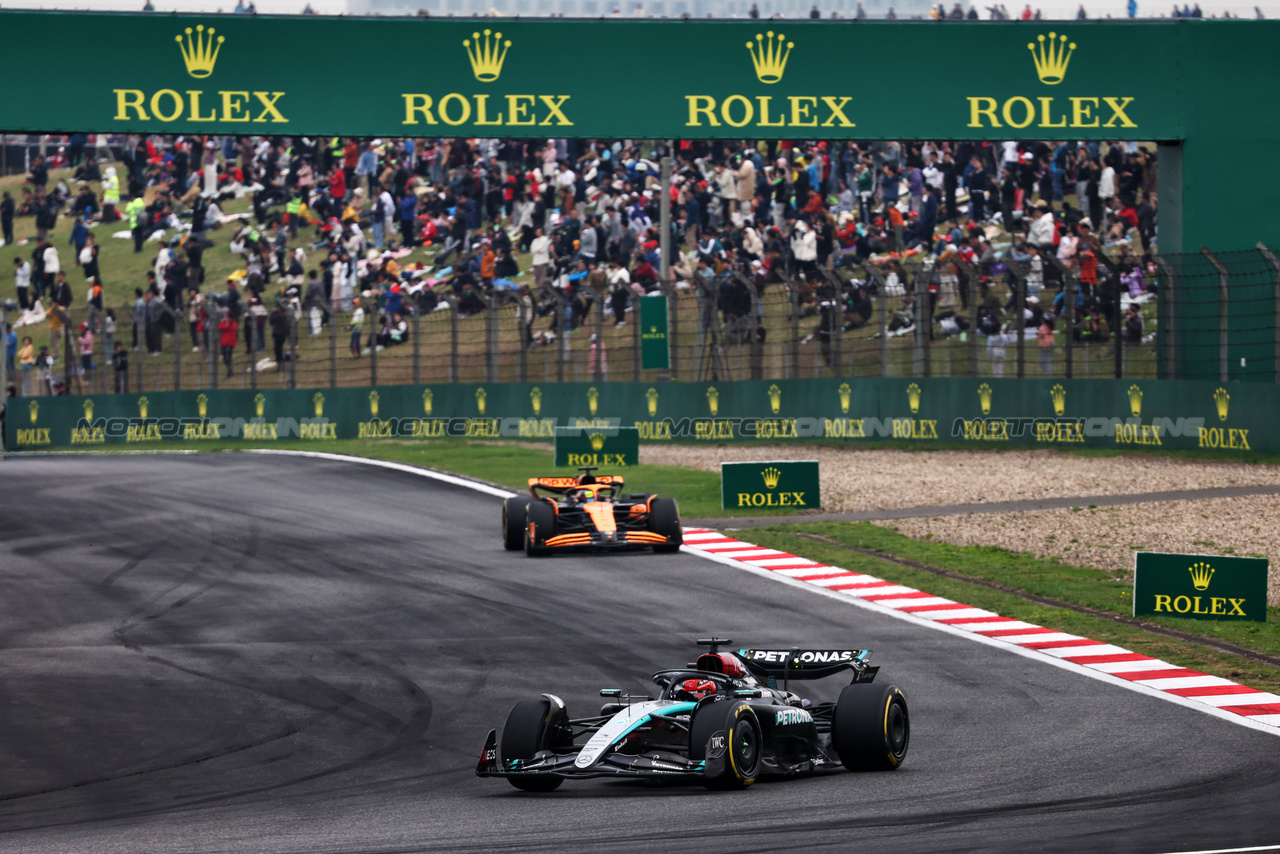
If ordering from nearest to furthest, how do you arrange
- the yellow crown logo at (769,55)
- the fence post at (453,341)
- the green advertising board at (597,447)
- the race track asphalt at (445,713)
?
the race track asphalt at (445,713), the green advertising board at (597,447), the yellow crown logo at (769,55), the fence post at (453,341)

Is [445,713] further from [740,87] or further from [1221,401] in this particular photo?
[1221,401]

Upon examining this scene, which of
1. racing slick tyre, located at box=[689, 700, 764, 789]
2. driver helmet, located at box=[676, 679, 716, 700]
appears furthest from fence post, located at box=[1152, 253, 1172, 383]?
racing slick tyre, located at box=[689, 700, 764, 789]

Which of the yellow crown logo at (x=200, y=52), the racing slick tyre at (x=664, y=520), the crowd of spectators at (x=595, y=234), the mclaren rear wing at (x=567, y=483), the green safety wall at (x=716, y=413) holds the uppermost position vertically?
the yellow crown logo at (x=200, y=52)

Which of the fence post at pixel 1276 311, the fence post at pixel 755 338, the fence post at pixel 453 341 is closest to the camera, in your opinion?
the fence post at pixel 1276 311

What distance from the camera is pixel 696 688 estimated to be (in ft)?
Answer: 28.3

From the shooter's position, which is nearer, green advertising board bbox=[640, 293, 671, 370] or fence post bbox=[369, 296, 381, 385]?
green advertising board bbox=[640, 293, 671, 370]

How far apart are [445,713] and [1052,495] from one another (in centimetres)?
1270

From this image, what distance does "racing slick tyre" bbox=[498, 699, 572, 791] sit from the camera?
27.2 feet

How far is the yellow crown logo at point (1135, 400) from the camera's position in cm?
2572

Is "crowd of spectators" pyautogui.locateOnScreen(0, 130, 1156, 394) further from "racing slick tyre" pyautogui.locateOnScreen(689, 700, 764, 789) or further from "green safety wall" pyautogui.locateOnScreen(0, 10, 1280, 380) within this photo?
"racing slick tyre" pyautogui.locateOnScreen(689, 700, 764, 789)

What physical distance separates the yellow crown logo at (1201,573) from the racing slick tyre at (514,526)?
7.11 meters

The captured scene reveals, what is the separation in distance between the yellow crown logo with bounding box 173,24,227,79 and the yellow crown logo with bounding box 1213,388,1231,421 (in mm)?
16138

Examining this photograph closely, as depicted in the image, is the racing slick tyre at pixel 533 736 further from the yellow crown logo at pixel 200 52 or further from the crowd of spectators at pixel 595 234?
the crowd of spectators at pixel 595 234

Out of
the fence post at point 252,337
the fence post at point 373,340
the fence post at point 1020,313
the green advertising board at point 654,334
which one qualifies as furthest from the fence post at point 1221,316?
the fence post at point 252,337
